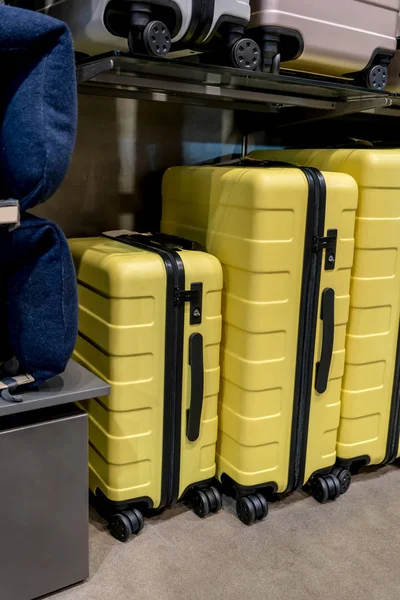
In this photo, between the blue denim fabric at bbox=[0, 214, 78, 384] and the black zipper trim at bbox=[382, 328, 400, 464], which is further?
the black zipper trim at bbox=[382, 328, 400, 464]

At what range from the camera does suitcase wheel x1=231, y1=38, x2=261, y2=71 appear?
1496mm

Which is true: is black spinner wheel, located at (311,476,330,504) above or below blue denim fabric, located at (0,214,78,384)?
below

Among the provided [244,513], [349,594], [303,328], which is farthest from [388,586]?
[303,328]

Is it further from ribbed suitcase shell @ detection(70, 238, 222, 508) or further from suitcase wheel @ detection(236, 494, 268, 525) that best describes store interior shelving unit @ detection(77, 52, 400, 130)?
suitcase wheel @ detection(236, 494, 268, 525)

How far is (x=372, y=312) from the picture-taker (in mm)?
1688

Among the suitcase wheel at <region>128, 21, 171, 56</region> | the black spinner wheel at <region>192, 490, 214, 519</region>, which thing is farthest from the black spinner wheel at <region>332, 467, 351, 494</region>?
the suitcase wheel at <region>128, 21, 171, 56</region>

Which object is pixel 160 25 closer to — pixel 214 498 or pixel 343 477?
pixel 214 498

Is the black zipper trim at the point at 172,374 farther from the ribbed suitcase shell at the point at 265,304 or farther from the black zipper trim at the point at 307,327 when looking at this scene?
the black zipper trim at the point at 307,327

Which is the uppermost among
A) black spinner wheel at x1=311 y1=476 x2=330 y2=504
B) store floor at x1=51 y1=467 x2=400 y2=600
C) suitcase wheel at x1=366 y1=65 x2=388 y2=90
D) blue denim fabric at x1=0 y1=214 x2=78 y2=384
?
suitcase wheel at x1=366 y1=65 x2=388 y2=90

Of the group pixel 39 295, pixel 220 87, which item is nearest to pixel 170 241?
pixel 220 87

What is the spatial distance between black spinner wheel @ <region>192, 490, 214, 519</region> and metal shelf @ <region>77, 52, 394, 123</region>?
3.53ft

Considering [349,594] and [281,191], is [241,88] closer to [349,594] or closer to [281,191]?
[281,191]

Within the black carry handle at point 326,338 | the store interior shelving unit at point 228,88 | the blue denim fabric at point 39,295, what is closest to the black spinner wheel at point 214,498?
the black carry handle at point 326,338

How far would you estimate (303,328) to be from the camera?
1586 millimetres
